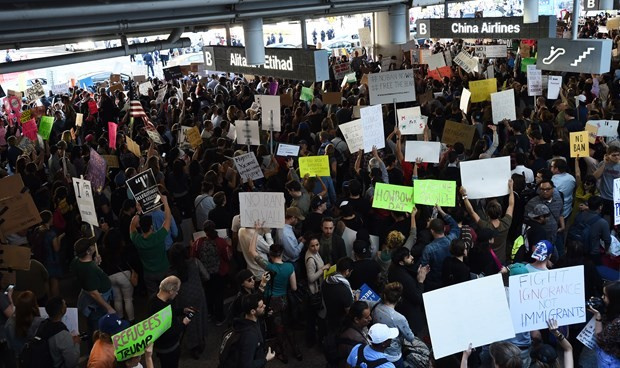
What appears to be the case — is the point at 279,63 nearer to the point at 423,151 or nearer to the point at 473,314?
the point at 423,151

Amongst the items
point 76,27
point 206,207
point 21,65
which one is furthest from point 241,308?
point 21,65

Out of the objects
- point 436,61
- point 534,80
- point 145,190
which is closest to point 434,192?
point 145,190

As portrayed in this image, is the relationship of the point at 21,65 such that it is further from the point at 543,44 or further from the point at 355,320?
the point at 543,44

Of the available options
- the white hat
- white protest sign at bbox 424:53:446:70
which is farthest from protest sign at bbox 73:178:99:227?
white protest sign at bbox 424:53:446:70

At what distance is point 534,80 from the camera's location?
12.6m

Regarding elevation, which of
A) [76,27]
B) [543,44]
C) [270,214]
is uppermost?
[76,27]

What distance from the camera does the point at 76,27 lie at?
349 inches

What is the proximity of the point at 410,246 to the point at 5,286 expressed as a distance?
14.0 feet

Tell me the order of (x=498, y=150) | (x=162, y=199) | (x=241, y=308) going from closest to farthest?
(x=241, y=308)
(x=162, y=199)
(x=498, y=150)

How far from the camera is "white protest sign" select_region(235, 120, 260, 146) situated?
11133 mm

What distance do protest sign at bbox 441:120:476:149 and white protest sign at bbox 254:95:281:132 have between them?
3070 mm

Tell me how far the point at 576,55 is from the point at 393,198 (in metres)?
5.54

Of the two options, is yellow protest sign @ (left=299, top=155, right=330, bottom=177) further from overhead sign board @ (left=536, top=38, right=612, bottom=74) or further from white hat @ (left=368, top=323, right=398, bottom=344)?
overhead sign board @ (left=536, top=38, right=612, bottom=74)

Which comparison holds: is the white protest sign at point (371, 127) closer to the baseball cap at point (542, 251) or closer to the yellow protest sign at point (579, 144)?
the yellow protest sign at point (579, 144)
